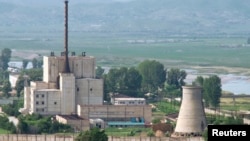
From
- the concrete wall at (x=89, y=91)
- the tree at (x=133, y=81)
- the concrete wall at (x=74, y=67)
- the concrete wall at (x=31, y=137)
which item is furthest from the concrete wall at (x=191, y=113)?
the tree at (x=133, y=81)

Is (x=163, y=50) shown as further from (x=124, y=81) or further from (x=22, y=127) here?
(x=22, y=127)

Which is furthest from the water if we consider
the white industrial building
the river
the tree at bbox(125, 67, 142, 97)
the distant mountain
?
the distant mountain

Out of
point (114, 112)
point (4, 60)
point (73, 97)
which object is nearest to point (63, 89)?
point (73, 97)

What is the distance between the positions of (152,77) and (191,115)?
18.8 m

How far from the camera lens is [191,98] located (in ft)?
107

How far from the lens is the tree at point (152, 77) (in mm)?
50781

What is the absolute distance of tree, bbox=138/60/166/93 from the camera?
50781 mm

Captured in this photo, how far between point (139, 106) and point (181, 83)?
42.6 feet

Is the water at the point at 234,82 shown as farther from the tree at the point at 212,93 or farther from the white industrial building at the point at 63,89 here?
the white industrial building at the point at 63,89

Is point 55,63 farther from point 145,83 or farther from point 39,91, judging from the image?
point 145,83

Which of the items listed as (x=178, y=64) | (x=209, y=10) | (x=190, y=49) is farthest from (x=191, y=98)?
(x=209, y=10)

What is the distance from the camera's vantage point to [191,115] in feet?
108

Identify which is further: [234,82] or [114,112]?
[234,82]

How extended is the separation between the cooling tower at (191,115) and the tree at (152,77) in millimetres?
16564
